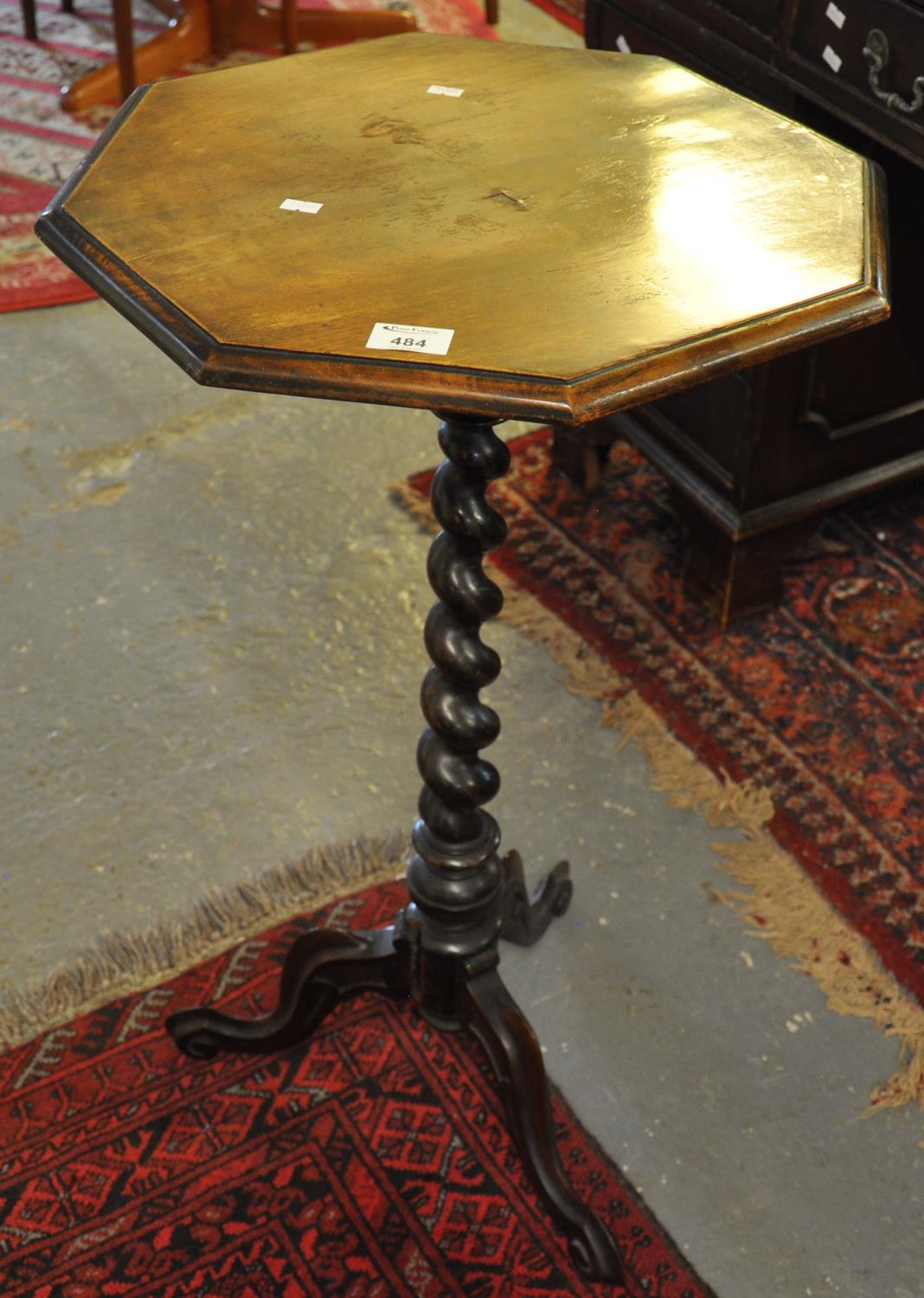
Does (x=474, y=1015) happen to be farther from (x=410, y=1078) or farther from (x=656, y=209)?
(x=656, y=209)

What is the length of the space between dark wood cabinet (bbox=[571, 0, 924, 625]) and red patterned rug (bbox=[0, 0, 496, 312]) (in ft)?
4.72

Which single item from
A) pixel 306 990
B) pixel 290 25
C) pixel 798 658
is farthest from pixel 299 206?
pixel 290 25

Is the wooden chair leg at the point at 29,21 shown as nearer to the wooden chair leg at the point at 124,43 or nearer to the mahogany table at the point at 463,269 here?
the wooden chair leg at the point at 124,43

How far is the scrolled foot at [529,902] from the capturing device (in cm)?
168

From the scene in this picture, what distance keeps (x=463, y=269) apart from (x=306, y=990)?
85cm

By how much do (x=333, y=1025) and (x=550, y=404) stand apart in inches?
38.1

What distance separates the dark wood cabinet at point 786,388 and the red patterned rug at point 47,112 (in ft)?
4.72

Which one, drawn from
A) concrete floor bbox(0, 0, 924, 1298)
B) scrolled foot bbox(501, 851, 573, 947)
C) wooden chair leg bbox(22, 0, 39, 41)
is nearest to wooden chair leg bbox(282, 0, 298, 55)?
wooden chair leg bbox(22, 0, 39, 41)

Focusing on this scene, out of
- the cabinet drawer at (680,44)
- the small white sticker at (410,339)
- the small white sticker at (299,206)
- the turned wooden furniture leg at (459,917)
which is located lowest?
the turned wooden furniture leg at (459,917)

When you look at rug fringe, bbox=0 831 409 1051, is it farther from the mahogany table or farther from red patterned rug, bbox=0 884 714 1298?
the mahogany table

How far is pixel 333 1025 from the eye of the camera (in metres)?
1.72

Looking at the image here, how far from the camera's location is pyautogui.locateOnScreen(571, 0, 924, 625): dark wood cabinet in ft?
5.72

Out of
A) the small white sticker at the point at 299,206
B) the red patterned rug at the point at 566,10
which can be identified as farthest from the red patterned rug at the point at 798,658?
the red patterned rug at the point at 566,10

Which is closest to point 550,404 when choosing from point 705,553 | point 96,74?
point 705,553
